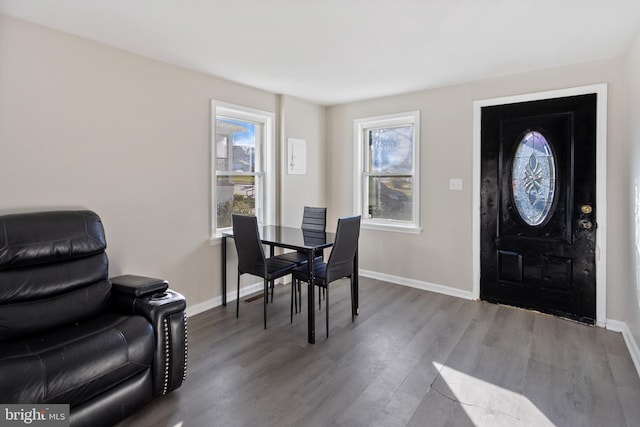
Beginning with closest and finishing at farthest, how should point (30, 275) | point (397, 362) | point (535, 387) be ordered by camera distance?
point (30, 275) → point (535, 387) → point (397, 362)

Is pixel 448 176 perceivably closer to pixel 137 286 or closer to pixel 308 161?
pixel 308 161

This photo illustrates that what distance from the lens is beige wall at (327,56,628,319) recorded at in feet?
9.80

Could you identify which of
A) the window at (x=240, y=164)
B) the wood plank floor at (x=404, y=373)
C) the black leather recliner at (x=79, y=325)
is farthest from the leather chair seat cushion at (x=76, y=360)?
the window at (x=240, y=164)

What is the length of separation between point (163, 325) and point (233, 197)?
2.07 meters

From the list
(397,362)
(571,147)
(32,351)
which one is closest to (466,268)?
(571,147)

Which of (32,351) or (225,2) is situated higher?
(225,2)

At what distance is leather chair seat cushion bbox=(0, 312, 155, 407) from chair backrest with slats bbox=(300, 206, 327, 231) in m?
2.18

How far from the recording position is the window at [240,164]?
145 inches

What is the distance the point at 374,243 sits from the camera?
4.58 metres

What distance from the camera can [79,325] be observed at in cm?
199

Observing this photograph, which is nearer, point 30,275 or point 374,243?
point 30,275

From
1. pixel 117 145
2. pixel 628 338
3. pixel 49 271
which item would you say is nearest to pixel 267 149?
pixel 117 145

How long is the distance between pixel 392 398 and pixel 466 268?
2.18 m

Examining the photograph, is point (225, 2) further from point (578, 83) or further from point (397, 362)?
point (578, 83)
